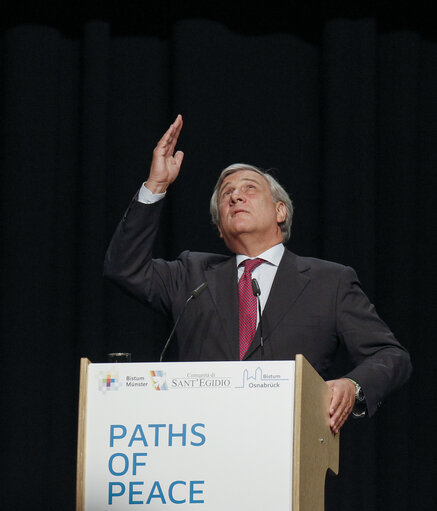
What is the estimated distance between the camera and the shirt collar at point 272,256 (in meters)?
2.79

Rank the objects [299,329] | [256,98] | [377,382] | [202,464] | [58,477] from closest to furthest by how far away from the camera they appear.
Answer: [202,464] → [377,382] → [299,329] → [58,477] → [256,98]

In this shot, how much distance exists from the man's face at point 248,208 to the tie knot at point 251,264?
0.32 feet

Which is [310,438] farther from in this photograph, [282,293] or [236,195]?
[236,195]

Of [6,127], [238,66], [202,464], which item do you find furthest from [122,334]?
[202,464]

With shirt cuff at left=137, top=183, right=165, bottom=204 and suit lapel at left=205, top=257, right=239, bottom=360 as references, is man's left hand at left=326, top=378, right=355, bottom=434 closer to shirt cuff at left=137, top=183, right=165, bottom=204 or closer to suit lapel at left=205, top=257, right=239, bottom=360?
suit lapel at left=205, top=257, right=239, bottom=360

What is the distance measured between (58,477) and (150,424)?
1619mm

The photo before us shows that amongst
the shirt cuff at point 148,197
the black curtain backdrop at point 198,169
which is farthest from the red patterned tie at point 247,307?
the black curtain backdrop at point 198,169

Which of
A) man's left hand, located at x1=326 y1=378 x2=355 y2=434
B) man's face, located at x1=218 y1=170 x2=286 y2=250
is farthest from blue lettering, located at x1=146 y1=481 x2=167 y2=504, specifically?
man's face, located at x1=218 y1=170 x2=286 y2=250

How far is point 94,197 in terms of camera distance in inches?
140

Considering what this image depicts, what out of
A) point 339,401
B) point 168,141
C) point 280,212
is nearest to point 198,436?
point 339,401

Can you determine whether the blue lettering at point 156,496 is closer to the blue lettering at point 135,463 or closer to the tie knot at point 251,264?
the blue lettering at point 135,463

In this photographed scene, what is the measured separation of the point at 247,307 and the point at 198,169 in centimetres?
111

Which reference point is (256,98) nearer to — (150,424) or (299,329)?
(299,329)

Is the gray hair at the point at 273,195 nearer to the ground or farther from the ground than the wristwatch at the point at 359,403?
farther from the ground
